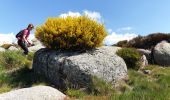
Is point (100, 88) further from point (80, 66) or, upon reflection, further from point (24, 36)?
point (24, 36)

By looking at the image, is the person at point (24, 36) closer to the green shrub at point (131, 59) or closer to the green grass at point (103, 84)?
the green grass at point (103, 84)

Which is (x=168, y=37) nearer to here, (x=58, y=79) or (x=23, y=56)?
(x=23, y=56)

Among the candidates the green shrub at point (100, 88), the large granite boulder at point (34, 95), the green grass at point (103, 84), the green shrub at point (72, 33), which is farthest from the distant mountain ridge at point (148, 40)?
the large granite boulder at point (34, 95)

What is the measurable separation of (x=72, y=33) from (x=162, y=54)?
784cm

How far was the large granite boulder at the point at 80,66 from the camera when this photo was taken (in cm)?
1408

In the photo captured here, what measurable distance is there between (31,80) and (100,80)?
344 cm

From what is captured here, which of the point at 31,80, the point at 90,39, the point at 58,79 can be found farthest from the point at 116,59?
the point at 31,80

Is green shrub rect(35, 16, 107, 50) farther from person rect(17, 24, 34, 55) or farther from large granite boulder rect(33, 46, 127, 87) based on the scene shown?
person rect(17, 24, 34, 55)

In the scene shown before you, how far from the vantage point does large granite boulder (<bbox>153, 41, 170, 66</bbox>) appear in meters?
21.3

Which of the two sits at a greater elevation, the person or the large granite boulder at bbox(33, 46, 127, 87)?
the person

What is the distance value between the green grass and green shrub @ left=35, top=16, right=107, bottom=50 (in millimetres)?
1667

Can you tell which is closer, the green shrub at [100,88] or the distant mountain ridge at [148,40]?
the green shrub at [100,88]

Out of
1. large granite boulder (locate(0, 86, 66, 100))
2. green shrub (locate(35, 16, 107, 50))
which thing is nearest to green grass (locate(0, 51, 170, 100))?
large granite boulder (locate(0, 86, 66, 100))

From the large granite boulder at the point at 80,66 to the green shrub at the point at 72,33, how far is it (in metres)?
0.34
